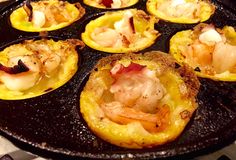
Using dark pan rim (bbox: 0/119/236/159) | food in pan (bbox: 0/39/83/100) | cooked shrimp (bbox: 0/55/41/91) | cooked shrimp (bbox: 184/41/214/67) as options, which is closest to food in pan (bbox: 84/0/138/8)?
food in pan (bbox: 0/39/83/100)

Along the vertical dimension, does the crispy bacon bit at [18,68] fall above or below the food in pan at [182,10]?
above

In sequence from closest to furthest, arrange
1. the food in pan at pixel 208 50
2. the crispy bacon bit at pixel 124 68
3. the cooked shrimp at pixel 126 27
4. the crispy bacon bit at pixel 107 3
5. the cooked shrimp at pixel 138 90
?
the cooked shrimp at pixel 138 90
the crispy bacon bit at pixel 124 68
the food in pan at pixel 208 50
the cooked shrimp at pixel 126 27
the crispy bacon bit at pixel 107 3

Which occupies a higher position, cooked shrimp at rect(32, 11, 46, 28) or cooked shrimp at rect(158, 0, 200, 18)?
cooked shrimp at rect(32, 11, 46, 28)

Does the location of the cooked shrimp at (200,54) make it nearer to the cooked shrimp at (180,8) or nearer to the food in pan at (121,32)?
the food in pan at (121,32)

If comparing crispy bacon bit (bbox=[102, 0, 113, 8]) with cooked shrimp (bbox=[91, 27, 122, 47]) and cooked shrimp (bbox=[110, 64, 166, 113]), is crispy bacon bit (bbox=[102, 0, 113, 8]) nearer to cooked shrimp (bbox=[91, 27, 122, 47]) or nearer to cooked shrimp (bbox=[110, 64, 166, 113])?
cooked shrimp (bbox=[91, 27, 122, 47])

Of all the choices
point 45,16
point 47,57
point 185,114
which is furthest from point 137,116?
point 45,16

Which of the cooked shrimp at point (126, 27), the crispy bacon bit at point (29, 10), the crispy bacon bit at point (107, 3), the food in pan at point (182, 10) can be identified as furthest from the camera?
the crispy bacon bit at point (107, 3)

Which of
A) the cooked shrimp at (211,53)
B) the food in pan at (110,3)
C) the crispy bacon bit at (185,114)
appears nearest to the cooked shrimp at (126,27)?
the food in pan at (110,3)

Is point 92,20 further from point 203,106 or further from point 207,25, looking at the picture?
point 203,106
